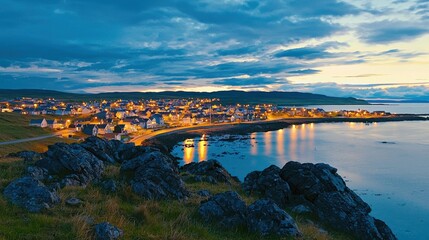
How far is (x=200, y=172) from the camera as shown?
1003 inches

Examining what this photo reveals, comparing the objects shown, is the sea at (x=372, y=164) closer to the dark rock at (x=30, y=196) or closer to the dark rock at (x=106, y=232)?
the dark rock at (x=106, y=232)

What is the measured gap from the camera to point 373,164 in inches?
2643

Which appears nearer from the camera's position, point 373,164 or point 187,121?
point 373,164

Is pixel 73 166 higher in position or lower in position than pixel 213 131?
higher

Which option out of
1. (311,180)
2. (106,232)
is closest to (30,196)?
(106,232)

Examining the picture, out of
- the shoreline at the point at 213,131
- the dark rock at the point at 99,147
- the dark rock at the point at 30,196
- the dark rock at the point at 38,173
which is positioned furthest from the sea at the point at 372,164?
the dark rock at the point at 30,196

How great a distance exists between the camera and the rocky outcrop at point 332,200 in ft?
51.5

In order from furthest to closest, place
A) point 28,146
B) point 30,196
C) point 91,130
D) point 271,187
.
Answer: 1. point 91,130
2. point 28,146
3. point 271,187
4. point 30,196

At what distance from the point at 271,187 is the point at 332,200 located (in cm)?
345

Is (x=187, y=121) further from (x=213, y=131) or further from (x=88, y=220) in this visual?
(x=88, y=220)

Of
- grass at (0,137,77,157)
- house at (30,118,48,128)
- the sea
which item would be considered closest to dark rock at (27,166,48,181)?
the sea

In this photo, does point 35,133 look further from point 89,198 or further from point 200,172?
point 89,198

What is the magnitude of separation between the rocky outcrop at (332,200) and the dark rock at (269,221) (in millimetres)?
5824

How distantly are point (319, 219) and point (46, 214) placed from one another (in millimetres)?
11329
